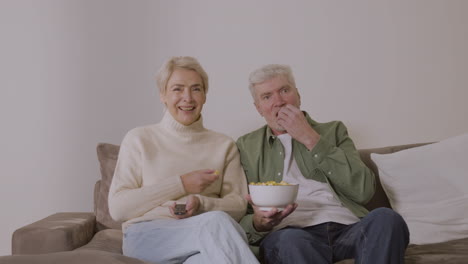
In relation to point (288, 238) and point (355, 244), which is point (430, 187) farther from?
point (288, 238)

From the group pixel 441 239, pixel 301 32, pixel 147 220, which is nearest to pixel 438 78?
pixel 301 32

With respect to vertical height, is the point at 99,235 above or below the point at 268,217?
below

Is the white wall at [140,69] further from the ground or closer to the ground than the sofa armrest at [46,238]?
further from the ground

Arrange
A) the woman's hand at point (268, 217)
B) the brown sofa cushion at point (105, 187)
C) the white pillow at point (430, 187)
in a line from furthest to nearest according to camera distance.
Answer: the brown sofa cushion at point (105, 187) → the white pillow at point (430, 187) → the woman's hand at point (268, 217)

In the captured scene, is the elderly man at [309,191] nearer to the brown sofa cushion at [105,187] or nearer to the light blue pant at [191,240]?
the light blue pant at [191,240]

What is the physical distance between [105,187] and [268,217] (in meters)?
0.86

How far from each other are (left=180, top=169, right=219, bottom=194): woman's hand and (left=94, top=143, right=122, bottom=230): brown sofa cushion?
1.66 ft

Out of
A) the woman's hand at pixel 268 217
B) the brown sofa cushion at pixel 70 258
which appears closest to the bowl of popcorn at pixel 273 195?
the woman's hand at pixel 268 217

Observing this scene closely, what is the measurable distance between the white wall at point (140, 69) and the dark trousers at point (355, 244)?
1.07 m

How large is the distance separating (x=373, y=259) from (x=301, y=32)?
148cm

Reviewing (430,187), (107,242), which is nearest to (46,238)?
(107,242)

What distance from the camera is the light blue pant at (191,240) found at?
166 centimetres

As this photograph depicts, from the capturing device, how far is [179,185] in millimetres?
2006

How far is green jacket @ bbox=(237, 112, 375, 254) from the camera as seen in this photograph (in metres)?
2.10
